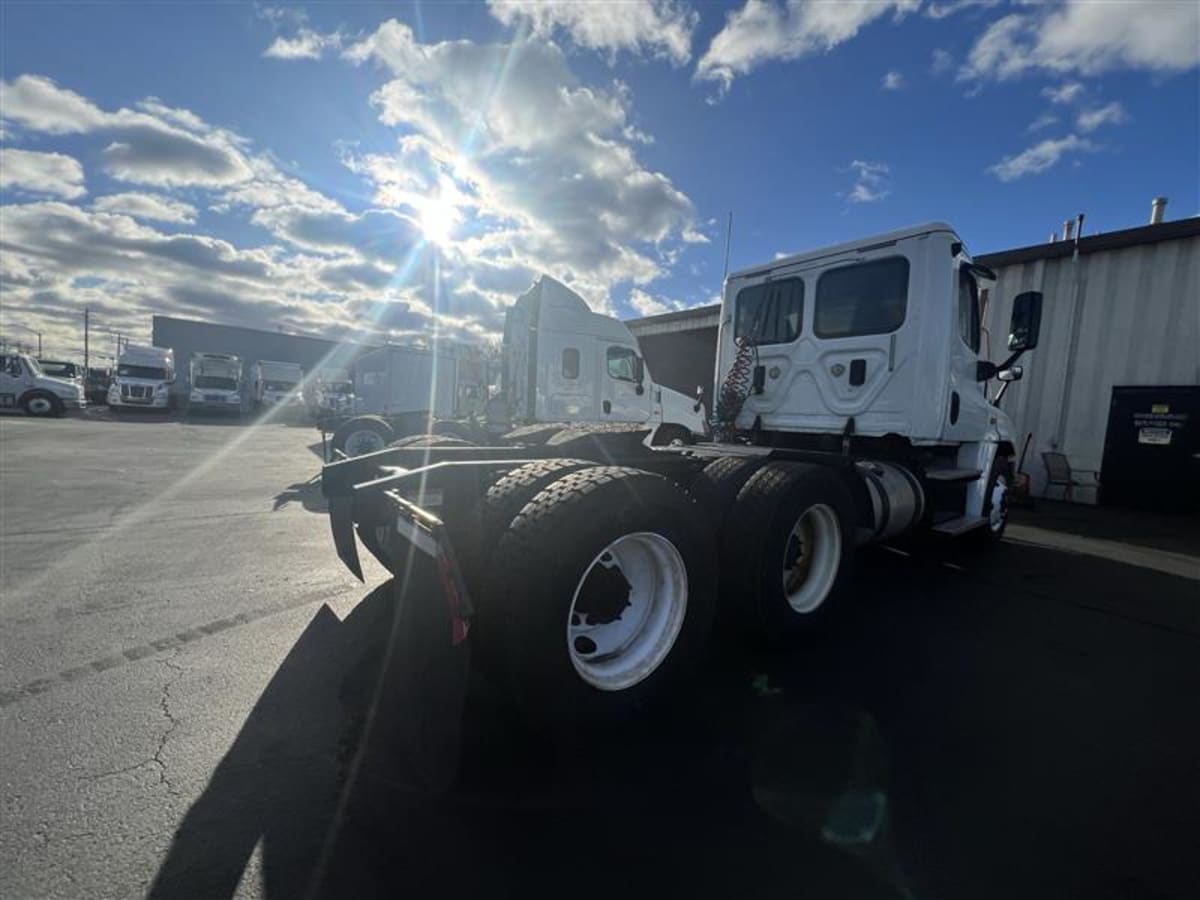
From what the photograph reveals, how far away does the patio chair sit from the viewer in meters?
10.7

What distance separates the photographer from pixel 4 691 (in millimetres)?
2725

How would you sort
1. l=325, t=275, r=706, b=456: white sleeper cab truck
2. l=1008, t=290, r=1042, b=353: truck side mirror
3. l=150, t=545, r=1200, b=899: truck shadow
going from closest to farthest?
1. l=150, t=545, r=1200, b=899: truck shadow
2. l=1008, t=290, r=1042, b=353: truck side mirror
3. l=325, t=275, r=706, b=456: white sleeper cab truck

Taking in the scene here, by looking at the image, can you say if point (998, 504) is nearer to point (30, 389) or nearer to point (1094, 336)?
point (1094, 336)

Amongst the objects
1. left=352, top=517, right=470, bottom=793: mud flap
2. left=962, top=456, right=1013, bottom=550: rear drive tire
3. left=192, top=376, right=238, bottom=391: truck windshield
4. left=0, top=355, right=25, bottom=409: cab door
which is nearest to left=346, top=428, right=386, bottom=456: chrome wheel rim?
left=352, top=517, right=470, bottom=793: mud flap

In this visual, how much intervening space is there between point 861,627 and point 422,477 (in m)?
3.25

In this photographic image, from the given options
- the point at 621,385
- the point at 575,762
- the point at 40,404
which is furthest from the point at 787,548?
the point at 40,404

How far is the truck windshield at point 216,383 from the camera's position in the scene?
2678 centimetres

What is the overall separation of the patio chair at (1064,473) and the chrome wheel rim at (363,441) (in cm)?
1277

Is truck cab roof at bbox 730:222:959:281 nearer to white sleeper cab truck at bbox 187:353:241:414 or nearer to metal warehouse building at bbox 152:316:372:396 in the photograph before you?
white sleeper cab truck at bbox 187:353:241:414

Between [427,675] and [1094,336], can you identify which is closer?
[427,675]

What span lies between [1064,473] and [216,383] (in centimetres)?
3268

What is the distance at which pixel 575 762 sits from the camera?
2.37 m

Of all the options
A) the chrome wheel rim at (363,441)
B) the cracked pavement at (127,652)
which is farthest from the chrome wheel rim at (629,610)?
the chrome wheel rim at (363,441)

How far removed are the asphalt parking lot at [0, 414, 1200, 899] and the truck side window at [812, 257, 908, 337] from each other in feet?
8.71
